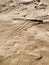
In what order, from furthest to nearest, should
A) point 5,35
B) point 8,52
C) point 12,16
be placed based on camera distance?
point 12,16 < point 5,35 < point 8,52

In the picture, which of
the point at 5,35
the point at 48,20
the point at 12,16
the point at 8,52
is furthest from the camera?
the point at 12,16

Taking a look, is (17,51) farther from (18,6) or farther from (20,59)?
(18,6)

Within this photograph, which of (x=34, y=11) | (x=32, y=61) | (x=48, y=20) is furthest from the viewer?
(x=34, y=11)

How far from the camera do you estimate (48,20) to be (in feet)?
14.0

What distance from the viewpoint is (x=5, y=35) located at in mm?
3604

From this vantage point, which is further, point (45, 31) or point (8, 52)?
point (45, 31)

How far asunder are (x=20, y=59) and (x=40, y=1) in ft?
11.6

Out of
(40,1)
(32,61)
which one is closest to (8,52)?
(32,61)

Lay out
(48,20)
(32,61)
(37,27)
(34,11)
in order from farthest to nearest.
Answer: (34,11), (48,20), (37,27), (32,61)

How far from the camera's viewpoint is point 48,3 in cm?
572

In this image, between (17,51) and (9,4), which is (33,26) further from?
(9,4)

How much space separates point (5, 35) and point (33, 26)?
31.6 inches

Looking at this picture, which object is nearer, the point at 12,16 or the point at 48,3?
the point at 12,16

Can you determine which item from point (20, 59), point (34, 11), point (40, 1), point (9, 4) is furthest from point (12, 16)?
point (20, 59)
